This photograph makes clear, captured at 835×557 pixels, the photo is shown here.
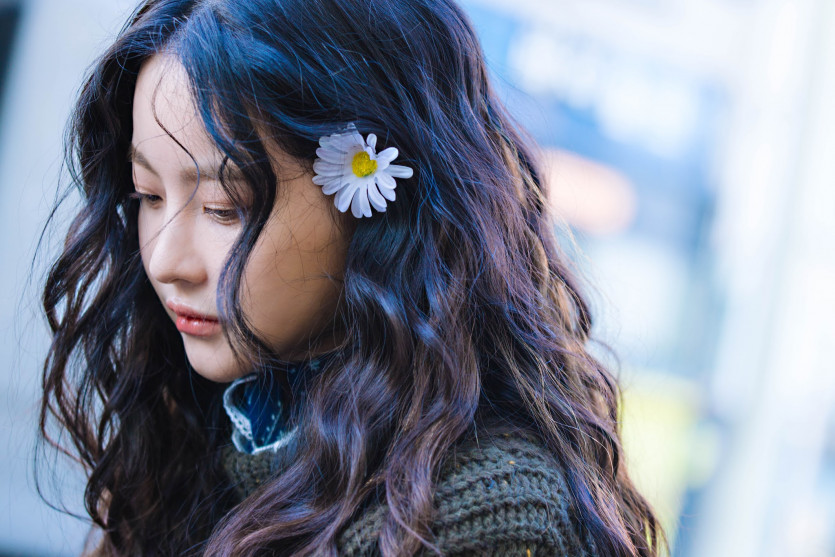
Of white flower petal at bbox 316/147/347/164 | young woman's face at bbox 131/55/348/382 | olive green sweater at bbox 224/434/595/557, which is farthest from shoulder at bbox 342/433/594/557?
white flower petal at bbox 316/147/347/164

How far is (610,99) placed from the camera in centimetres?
270

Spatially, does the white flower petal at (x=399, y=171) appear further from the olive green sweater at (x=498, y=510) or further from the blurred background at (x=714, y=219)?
the blurred background at (x=714, y=219)

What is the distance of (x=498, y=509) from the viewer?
73 cm

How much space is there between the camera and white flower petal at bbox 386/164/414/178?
2.77 ft

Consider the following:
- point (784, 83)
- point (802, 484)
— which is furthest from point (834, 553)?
point (784, 83)

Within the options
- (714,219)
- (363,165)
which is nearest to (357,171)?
(363,165)

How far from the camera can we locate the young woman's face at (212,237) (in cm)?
82

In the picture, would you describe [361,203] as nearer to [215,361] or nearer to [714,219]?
[215,361]

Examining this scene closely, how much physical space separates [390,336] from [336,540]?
24cm

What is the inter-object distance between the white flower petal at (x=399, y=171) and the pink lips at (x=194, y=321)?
11.5 inches

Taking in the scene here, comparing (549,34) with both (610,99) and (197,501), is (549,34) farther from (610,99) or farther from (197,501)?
(197,501)

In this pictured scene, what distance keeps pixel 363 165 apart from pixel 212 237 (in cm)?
20

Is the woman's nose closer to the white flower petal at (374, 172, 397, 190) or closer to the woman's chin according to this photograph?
the woman's chin

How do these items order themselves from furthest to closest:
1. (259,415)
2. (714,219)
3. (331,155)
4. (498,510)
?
1. (714,219)
2. (259,415)
3. (331,155)
4. (498,510)
